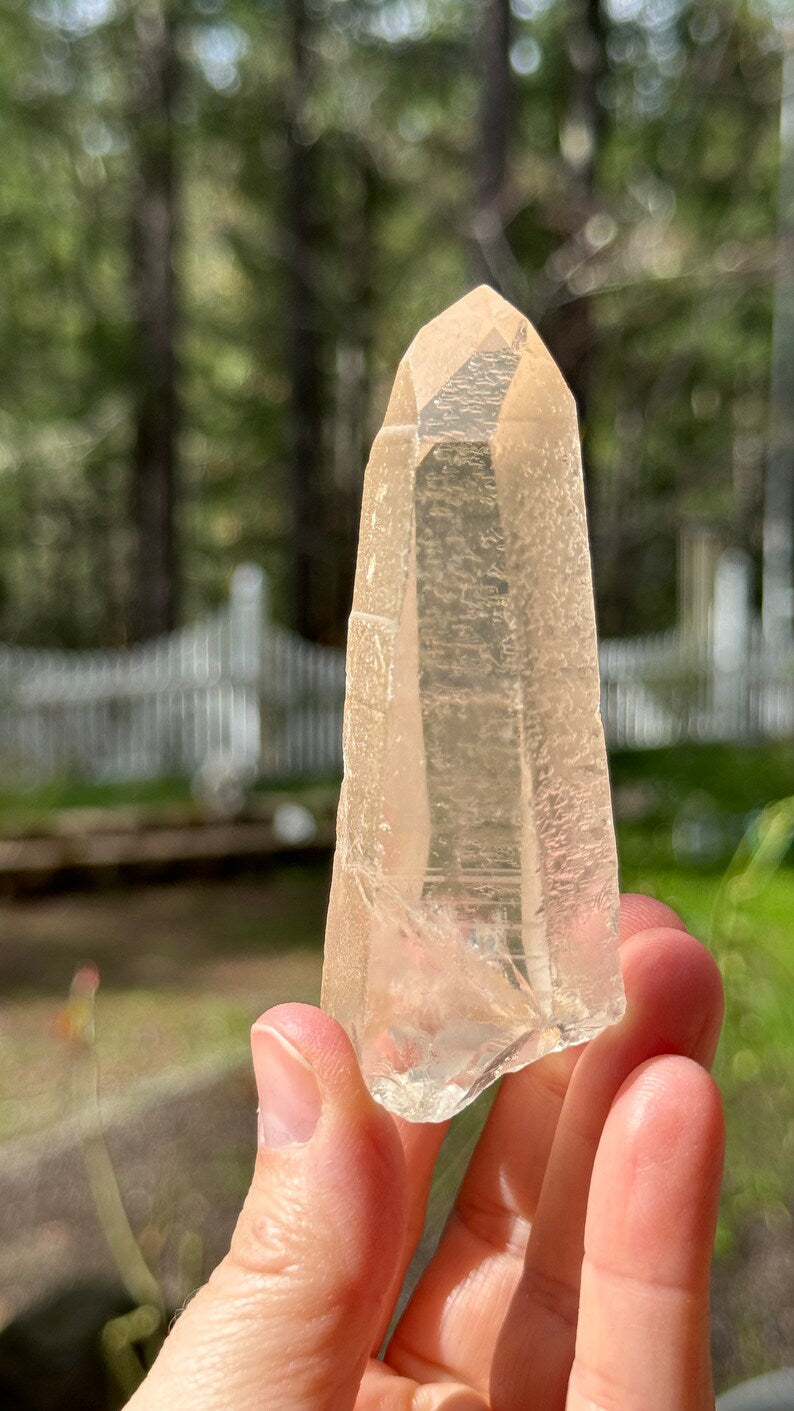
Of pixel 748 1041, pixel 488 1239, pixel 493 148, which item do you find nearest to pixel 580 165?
pixel 493 148

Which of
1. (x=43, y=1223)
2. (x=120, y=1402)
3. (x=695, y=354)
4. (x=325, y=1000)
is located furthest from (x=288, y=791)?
(x=695, y=354)

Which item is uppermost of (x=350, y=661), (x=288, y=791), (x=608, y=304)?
(x=608, y=304)

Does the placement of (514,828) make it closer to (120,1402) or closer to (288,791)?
(120,1402)

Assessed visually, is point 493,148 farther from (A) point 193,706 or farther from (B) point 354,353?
(B) point 354,353

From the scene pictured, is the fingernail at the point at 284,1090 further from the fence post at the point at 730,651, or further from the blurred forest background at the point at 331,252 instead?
the fence post at the point at 730,651

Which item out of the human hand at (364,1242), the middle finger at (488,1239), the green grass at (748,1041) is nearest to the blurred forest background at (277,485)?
the green grass at (748,1041)

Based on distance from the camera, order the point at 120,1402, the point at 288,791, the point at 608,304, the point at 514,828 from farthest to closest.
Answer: the point at 608,304 → the point at 288,791 → the point at 120,1402 → the point at 514,828
